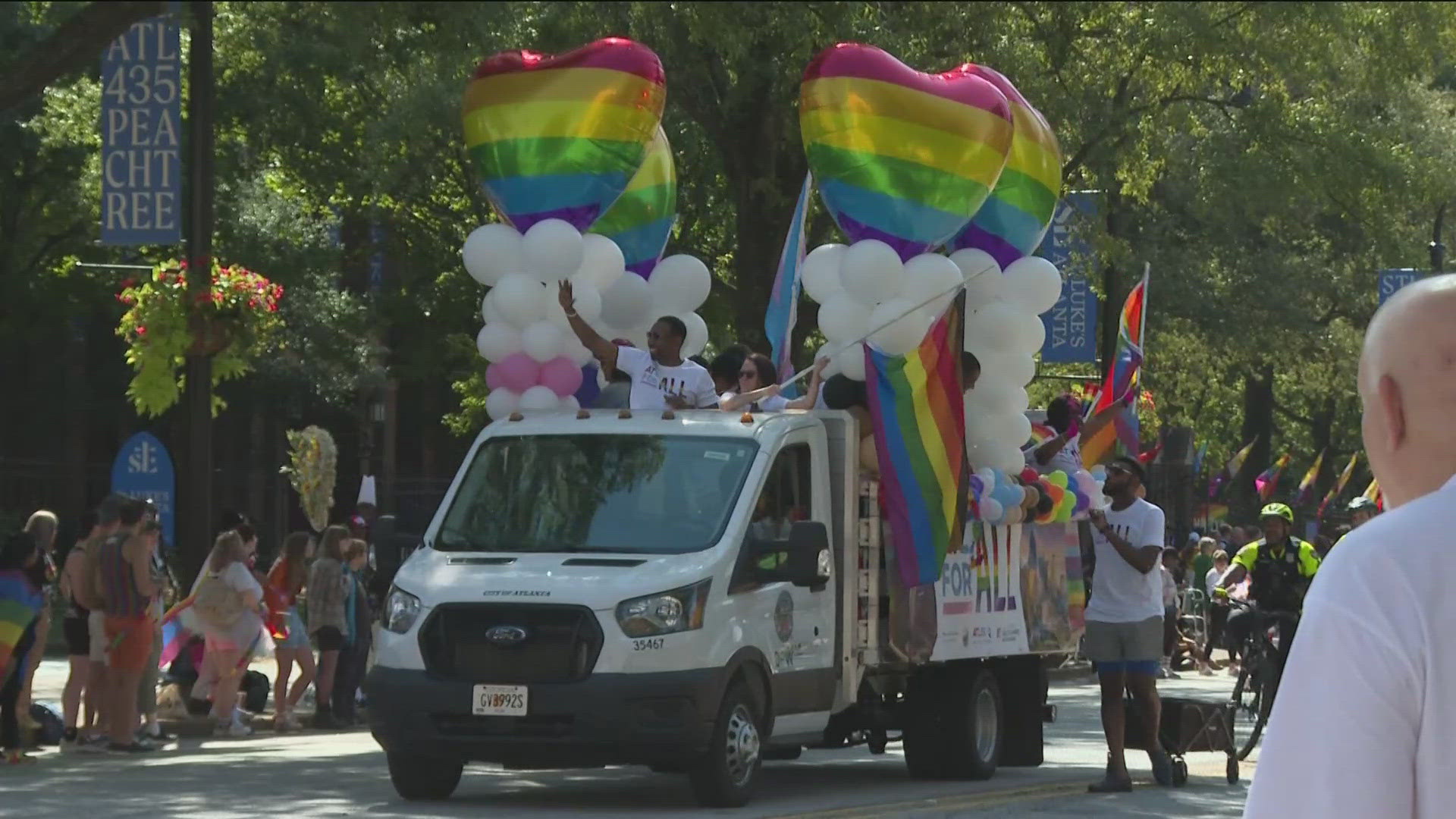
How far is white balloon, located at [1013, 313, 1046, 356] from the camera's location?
14.7 metres

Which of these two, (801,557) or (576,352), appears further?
(576,352)

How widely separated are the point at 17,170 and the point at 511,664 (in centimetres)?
2526

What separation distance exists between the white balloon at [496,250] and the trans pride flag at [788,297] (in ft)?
7.22

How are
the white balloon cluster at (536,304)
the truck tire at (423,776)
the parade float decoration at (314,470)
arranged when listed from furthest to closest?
the parade float decoration at (314,470)
the white balloon cluster at (536,304)
the truck tire at (423,776)

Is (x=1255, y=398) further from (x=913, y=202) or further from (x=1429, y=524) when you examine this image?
(x=1429, y=524)

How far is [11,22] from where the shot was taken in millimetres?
31047

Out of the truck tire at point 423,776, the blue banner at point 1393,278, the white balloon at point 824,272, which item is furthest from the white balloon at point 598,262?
the blue banner at point 1393,278

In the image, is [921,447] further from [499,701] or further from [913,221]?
[499,701]

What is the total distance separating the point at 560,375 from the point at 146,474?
19.4 feet

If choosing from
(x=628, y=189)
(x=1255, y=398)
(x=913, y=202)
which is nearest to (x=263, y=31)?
(x=628, y=189)

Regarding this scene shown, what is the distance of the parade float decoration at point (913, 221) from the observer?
13.8 m

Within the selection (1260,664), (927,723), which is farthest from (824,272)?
(1260,664)

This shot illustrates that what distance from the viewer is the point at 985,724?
49.3 feet

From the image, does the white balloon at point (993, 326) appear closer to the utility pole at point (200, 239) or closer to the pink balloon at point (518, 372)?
Result: the pink balloon at point (518, 372)
